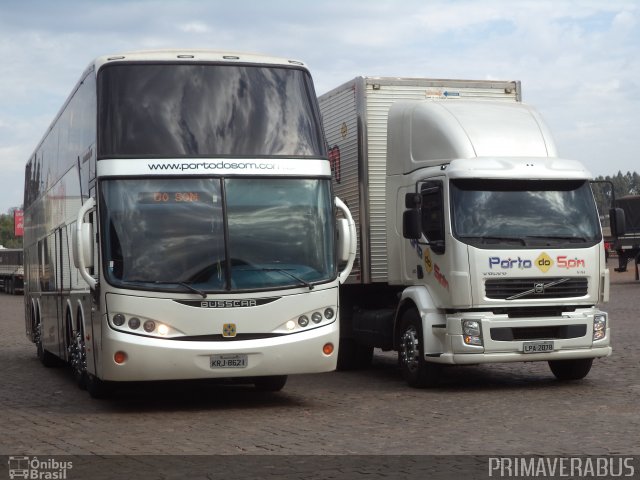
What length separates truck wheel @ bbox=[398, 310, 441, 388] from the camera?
50.1 ft

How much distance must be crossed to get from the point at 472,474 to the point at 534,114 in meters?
8.34

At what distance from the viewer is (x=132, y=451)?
10.2m

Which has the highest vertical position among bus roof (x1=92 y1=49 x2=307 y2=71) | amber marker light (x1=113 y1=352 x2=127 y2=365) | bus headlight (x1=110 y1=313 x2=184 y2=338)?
bus roof (x1=92 y1=49 x2=307 y2=71)

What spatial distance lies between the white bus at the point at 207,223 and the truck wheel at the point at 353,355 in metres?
5.10

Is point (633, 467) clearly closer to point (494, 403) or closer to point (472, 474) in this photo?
point (472, 474)

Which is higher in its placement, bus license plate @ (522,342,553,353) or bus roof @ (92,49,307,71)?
bus roof @ (92,49,307,71)

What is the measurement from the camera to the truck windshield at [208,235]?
42.8 feet

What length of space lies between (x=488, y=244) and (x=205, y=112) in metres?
3.71

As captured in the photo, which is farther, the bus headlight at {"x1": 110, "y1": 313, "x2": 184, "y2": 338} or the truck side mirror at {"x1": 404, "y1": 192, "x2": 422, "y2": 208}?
the truck side mirror at {"x1": 404, "y1": 192, "x2": 422, "y2": 208}

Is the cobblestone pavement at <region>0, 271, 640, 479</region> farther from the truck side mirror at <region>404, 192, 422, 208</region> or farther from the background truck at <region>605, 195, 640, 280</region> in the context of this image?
the background truck at <region>605, 195, 640, 280</region>

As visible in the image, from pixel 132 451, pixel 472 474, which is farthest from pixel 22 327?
pixel 472 474

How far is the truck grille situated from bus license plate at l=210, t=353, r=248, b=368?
10.7 ft

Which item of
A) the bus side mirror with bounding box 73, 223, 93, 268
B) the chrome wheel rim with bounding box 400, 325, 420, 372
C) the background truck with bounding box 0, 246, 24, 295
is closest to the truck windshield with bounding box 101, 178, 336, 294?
the bus side mirror with bounding box 73, 223, 93, 268

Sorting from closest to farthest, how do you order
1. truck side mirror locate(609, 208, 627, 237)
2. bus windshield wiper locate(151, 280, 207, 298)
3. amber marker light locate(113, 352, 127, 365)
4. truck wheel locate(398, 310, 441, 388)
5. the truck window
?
amber marker light locate(113, 352, 127, 365)
bus windshield wiper locate(151, 280, 207, 298)
the truck window
truck wheel locate(398, 310, 441, 388)
truck side mirror locate(609, 208, 627, 237)
